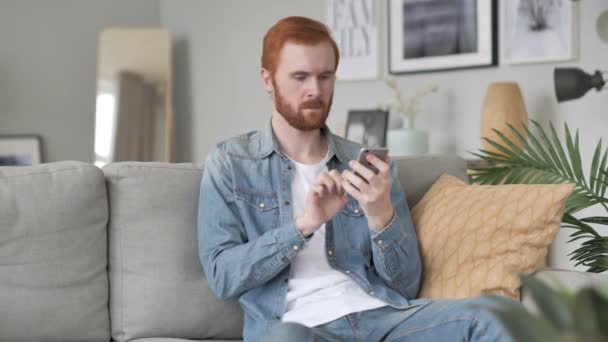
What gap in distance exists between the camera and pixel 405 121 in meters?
4.07

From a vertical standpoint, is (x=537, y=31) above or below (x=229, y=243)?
above

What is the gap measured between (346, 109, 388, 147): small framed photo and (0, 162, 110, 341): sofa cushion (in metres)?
2.18

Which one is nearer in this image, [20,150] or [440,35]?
[440,35]

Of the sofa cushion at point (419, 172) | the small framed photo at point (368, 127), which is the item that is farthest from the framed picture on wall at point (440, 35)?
the sofa cushion at point (419, 172)

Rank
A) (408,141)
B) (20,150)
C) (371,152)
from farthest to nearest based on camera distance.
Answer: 1. (20,150)
2. (408,141)
3. (371,152)

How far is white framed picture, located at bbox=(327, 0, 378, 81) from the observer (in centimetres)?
443

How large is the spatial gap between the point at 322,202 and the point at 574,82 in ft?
5.49

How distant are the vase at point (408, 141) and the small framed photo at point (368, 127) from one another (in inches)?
4.7

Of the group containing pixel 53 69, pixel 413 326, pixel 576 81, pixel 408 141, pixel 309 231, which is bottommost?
pixel 413 326

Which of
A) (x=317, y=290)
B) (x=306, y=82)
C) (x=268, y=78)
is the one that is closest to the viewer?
(x=317, y=290)

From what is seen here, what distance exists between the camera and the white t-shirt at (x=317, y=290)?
188cm

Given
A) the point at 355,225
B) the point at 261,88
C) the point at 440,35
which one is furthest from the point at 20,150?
the point at 355,225

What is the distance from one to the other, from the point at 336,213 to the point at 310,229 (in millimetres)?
81

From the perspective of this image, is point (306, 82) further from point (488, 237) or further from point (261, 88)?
point (261, 88)
